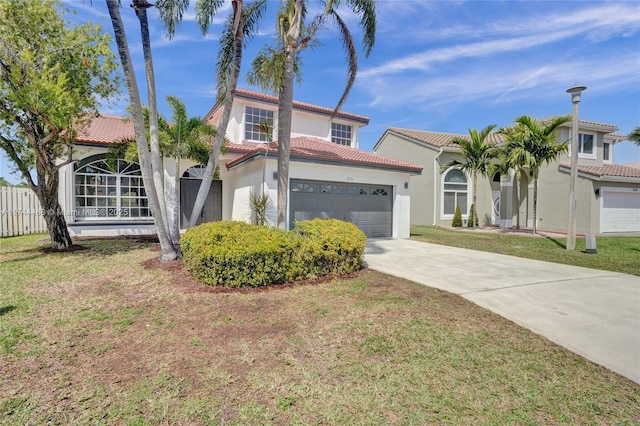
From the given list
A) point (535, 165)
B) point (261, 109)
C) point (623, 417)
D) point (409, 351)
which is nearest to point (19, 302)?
point (409, 351)

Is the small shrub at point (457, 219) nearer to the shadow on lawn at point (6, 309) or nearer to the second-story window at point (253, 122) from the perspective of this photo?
the second-story window at point (253, 122)

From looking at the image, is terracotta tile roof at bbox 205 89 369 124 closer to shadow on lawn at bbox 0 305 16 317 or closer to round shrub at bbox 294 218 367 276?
round shrub at bbox 294 218 367 276

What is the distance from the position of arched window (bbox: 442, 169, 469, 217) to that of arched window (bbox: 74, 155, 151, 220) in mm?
19000

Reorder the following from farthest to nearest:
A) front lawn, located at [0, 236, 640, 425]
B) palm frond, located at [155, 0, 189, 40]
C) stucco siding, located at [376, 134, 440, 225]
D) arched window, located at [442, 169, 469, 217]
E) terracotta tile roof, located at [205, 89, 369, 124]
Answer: stucco siding, located at [376, 134, 440, 225]
arched window, located at [442, 169, 469, 217]
terracotta tile roof, located at [205, 89, 369, 124]
palm frond, located at [155, 0, 189, 40]
front lawn, located at [0, 236, 640, 425]

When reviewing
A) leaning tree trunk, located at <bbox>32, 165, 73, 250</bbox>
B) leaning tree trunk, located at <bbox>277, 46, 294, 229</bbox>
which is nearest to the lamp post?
leaning tree trunk, located at <bbox>277, 46, 294, 229</bbox>

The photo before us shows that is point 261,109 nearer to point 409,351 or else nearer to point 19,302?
point 19,302

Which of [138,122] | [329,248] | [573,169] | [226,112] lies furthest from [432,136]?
[138,122]

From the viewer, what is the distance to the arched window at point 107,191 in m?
13.8

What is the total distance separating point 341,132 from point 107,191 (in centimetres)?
1321

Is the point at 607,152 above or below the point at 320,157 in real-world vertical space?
above

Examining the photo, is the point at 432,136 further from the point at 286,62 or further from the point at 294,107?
the point at 286,62

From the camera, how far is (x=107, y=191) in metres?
14.3

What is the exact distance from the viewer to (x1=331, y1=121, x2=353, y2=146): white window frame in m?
19.8

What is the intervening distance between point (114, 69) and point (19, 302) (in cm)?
760
